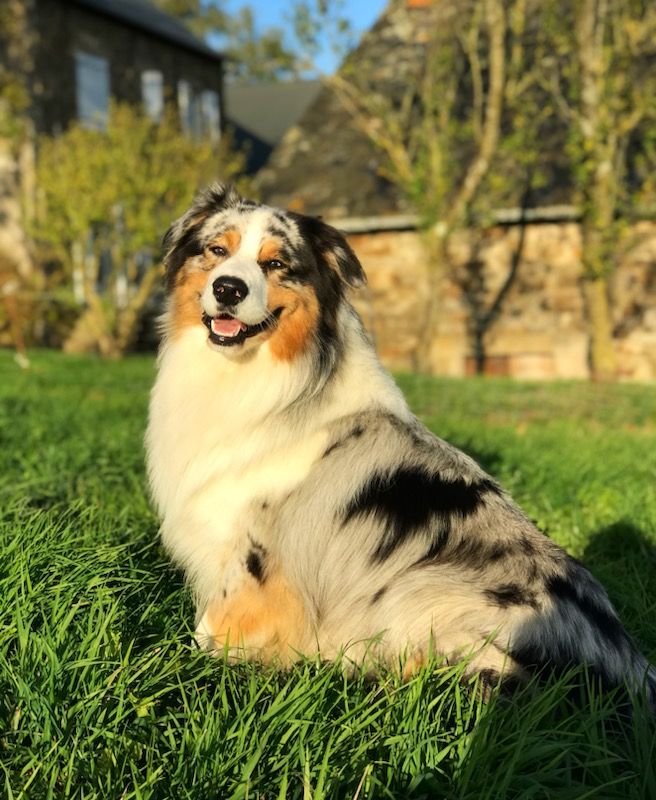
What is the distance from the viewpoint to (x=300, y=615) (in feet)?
9.79

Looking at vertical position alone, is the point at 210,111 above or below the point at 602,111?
above

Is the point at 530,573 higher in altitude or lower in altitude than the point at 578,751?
higher

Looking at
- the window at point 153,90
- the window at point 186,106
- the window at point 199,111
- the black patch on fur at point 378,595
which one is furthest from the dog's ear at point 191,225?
the window at point 199,111

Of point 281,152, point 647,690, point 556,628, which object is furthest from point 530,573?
point 281,152

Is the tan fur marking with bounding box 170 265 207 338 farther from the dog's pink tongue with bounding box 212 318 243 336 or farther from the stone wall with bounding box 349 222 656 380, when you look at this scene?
the stone wall with bounding box 349 222 656 380

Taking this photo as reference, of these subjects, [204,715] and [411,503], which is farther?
[411,503]

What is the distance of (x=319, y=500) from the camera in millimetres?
3078

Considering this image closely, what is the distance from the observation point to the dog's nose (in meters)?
3.17

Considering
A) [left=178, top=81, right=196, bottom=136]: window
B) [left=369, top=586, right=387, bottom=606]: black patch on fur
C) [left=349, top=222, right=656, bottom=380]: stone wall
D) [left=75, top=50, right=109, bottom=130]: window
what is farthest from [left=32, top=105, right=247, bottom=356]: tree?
[left=369, top=586, right=387, bottom=606]: black patch on fur

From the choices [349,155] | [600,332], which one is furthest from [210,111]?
[600,332]

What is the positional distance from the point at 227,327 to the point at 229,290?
6.4 inches

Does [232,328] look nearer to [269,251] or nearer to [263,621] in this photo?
[269,251]

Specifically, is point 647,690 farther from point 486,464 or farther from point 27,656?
point 486,464

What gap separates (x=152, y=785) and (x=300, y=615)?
901mm
